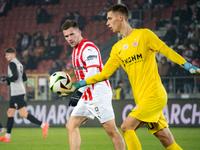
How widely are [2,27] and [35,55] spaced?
4028 millimetres

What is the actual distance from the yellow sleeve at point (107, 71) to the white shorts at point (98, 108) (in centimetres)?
80

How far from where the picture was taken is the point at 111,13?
3.97 m

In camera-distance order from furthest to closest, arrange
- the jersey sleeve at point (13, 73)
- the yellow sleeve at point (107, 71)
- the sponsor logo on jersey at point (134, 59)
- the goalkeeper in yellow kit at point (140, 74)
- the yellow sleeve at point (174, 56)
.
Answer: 1. the jersey sleeve at point (13, 73)
2. the yellow sleeve at point (107, 71)
3. the sponsor logo on jersey at point (134, 59)
4. the goalkeeper in yellow kit at point (140, 74)
5. the yellow sleeve at point (174, 56)

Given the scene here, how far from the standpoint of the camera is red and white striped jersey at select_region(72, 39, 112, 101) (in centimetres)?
462

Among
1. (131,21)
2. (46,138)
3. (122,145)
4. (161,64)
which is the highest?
(131,21)

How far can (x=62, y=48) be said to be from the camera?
16938 mm

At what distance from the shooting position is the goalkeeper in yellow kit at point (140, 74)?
3.63 meters

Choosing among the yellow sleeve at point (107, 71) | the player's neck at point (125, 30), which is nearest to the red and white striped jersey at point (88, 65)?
the yellow sleeve at point (107, 71)

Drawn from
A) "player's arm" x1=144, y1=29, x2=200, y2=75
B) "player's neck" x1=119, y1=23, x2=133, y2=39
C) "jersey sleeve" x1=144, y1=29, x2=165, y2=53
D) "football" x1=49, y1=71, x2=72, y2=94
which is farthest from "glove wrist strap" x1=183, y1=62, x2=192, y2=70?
"football" x1=49, y1=71, x2=72, y2=94

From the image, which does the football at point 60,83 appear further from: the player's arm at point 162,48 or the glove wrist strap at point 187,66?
the glove wrist strap at point 187,66

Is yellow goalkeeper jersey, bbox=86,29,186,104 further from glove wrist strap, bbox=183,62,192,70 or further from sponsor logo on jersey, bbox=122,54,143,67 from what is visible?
glove wrist strap, bbox=183,62,192,70

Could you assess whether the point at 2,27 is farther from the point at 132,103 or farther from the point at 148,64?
the point at 148,64

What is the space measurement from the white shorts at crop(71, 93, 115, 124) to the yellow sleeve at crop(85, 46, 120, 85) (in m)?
0.80

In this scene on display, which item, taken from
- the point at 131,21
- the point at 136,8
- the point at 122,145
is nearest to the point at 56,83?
the point at 122,145
